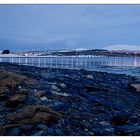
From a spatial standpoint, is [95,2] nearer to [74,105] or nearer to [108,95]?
[74,105]

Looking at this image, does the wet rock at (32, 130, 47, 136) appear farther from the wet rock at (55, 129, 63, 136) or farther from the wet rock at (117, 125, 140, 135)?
the wet rock at (117, 125, 140, 135)

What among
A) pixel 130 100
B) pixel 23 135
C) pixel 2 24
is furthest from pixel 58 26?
pixel 23 135

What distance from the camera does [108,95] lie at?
5059mm

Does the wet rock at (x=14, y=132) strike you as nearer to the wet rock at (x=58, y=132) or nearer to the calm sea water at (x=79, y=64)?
the wet rock at (x=58, y=132)

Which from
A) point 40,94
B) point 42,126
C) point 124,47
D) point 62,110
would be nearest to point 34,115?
point 42,126

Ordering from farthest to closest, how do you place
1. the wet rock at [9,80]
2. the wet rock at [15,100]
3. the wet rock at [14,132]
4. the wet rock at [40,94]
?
the wet rock at [9,80], the wet rock at [40,94], the wet rock at [15,100], the wet rock at [14,132]

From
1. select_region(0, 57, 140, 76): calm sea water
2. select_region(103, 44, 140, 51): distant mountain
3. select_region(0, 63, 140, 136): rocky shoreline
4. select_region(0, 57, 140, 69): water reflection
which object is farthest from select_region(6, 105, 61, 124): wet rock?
select_region(0, 57, 140, 69): water reflection

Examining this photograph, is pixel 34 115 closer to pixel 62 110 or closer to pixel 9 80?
pixel 62 110

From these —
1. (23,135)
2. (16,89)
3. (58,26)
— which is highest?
(58,26)

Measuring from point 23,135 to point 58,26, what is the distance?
1.83 metres

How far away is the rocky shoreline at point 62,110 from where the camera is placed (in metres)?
3.60

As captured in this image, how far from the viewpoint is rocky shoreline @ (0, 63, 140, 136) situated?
3604mm

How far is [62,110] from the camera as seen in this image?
4.04 metres

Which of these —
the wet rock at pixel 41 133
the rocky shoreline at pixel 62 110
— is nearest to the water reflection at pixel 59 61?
the rocky shoreline at pixel 62 110
